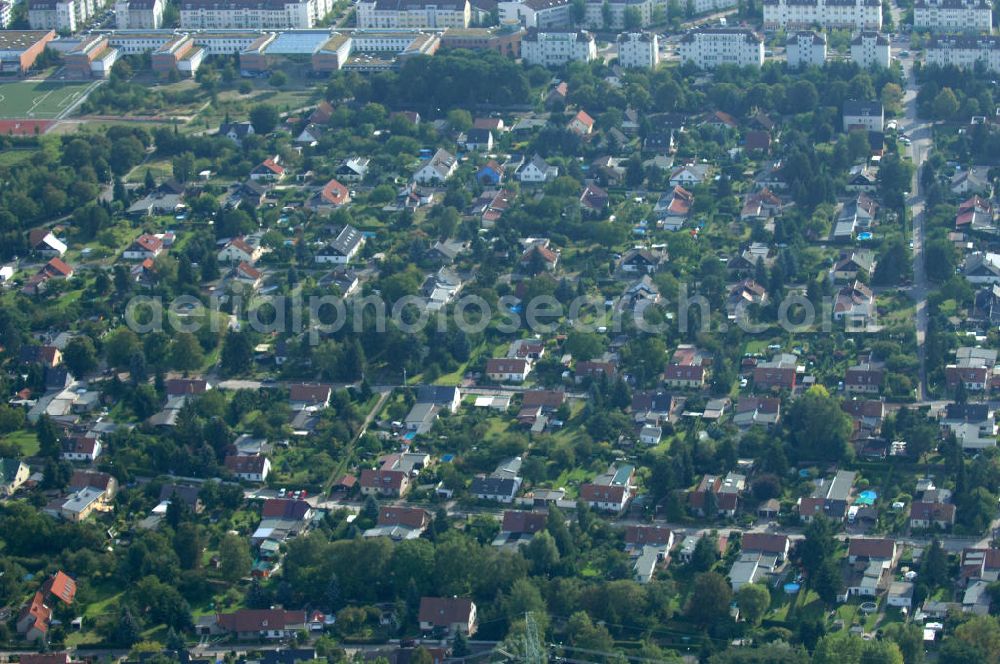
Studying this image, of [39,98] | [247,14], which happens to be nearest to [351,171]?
[39,98]

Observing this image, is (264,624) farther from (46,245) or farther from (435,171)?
(435,171)

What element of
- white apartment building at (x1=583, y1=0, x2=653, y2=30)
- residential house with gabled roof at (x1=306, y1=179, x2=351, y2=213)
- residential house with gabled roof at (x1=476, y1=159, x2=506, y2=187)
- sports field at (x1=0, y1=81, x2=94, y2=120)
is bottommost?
residential house with gabled roof at (x1=306, y1=179, x2=351, y2=213)

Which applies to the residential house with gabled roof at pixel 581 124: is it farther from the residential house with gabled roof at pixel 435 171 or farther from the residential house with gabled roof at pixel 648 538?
the residential house with gabled roof at pixel 648 538

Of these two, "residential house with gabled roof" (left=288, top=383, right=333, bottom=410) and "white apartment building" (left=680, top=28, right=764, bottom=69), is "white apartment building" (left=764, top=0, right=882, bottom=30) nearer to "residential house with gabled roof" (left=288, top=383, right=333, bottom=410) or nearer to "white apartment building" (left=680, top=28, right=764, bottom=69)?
"white apartment building" (left=680, top=28, right=764, bottom=69)

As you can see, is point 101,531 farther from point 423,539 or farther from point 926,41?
point 926,41

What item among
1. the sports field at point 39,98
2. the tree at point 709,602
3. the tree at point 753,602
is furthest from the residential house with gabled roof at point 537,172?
the tree at point 753,602

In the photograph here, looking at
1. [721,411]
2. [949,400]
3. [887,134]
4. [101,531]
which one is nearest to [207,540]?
[101,531]

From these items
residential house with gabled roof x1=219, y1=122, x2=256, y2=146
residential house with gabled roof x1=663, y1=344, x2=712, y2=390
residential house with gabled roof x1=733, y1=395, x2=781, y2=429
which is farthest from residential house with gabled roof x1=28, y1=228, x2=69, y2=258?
residential house with gabled roof x1=733, y1=395, x2=781, y2=429
